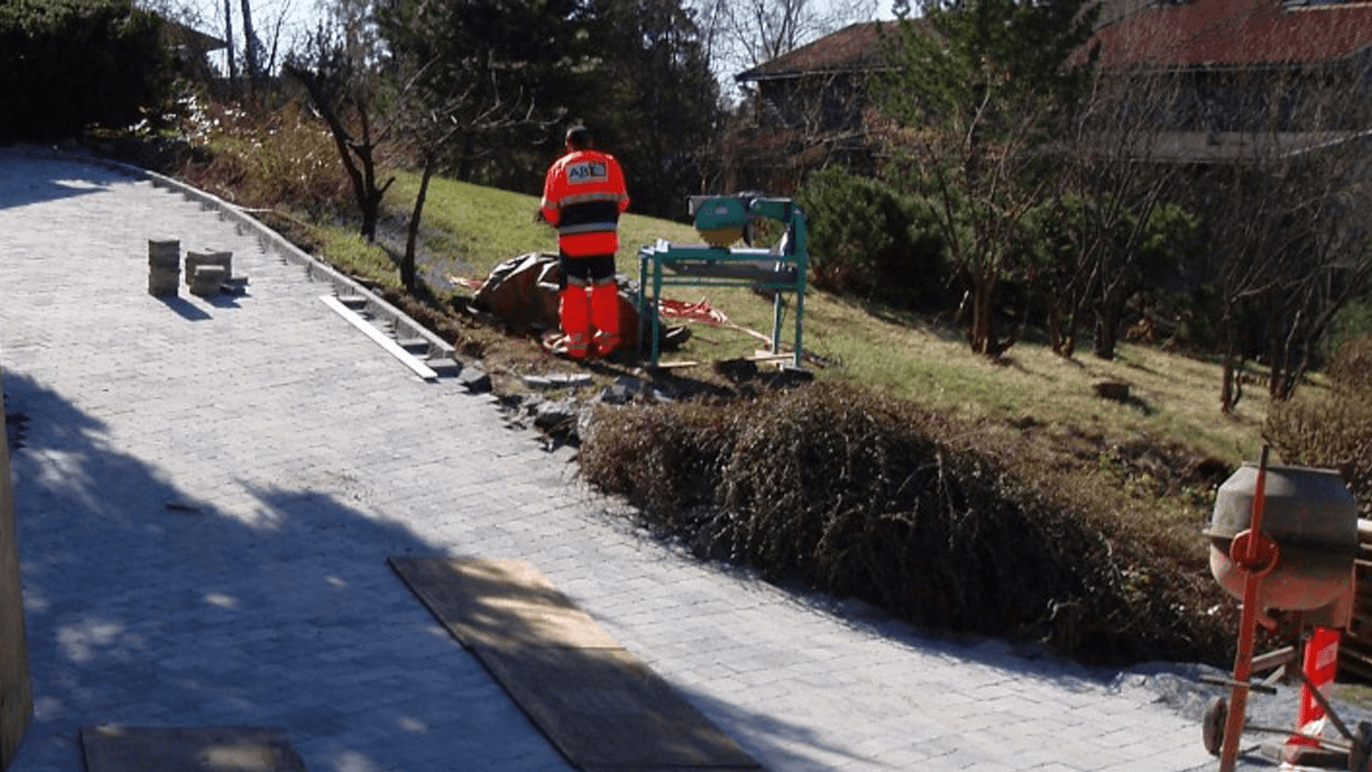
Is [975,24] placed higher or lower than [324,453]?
higher

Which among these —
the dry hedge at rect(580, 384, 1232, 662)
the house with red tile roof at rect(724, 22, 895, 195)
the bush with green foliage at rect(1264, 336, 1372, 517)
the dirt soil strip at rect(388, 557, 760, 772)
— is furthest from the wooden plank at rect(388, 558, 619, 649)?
the house with red tile roof at rect(724, 22, 895, 195)

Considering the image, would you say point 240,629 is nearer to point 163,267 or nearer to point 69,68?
point 163,267

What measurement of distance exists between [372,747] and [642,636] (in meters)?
2.02

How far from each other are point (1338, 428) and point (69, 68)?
17259mm

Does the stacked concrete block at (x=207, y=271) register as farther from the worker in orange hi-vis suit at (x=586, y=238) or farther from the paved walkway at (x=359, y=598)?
the worker in orange hi-vis suit at (x=586, y=238)

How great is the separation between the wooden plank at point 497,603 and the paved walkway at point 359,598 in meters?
A: 0.12

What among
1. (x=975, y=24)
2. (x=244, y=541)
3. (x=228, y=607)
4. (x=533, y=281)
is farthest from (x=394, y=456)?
(x=975, y=24)

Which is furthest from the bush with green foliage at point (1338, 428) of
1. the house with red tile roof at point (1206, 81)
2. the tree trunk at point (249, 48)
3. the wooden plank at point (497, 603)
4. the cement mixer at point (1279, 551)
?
the tree trunk at point (249, 48)

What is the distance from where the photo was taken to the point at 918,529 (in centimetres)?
920

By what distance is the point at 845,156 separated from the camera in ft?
107

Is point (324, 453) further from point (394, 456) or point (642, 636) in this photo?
point (642, 636)

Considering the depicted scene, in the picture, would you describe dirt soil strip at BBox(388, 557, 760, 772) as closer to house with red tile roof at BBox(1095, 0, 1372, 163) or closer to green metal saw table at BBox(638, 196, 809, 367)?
green metal saw table at BBox(638, 196, 809, 367)

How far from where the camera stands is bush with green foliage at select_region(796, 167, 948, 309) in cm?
2022

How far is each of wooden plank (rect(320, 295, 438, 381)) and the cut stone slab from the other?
626 cm
